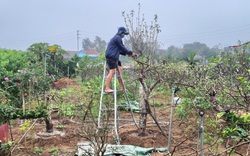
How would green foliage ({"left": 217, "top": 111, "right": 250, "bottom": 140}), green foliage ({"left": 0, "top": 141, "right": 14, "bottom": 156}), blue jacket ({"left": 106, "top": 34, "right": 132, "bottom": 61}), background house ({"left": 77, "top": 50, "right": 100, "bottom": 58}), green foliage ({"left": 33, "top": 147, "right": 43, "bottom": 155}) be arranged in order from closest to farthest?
green foliage ({"left": 217, "top": 111, "right": 250, "bottom": 140}) → green foliage ({"left": 0, "top": 141, "right": 14, "bottom": 156}) → green foliage ({"left": 33, "top": 147, "right": 43, "bottom": 155}) → blue jacket ({"left": 106, "top": 34, "right": 132, "bottom": 61}) → background house ({"left": 77, "top": 50, "right": 100, "bottom": 58})

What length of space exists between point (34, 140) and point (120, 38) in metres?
2.73

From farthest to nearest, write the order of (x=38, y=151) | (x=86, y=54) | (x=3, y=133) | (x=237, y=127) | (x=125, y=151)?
(x=86, y=54) < (x=38, y=151) < (x=3, y=133) < (x=125, y=151) < (x=237, y=127)

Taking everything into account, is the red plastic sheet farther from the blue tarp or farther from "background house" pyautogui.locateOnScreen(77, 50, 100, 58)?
"background house" pyautogui.locateOnScreen(77, 50, 100, 58)

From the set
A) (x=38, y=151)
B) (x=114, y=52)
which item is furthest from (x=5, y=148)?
(x=114, y=52)

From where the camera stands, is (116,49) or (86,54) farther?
(86,54)

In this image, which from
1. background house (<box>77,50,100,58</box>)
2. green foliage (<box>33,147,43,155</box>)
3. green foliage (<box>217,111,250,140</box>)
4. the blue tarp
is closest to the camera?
green foliage (<box>217,111,250,140</box>)

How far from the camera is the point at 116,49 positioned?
19.6 ft

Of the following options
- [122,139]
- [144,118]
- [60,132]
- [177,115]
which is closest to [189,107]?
[177,115]

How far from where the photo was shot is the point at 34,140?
5.85 meters

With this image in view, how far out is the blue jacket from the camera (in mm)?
5923

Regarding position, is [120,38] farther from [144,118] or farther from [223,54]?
[223,54]

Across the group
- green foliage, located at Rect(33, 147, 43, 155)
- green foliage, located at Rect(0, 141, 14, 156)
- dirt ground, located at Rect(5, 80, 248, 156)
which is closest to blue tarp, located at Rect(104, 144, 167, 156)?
dirt ground, located at Rect(5, 80, 248, 156)

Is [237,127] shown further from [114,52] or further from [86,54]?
[86,54]

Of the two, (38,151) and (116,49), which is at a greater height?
(116,49)
